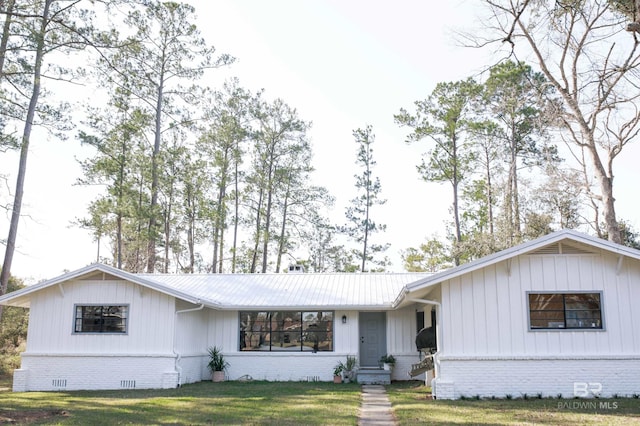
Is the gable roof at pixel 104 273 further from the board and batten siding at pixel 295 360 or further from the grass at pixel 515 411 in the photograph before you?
the grass at pixel 515 411

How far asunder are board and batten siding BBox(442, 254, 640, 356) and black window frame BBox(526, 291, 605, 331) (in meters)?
0.09

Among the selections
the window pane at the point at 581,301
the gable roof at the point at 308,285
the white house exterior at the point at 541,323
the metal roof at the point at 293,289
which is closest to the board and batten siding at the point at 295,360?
the metal roof at the point at 293,289

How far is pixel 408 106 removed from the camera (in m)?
27.4


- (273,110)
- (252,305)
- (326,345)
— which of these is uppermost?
(273,110)

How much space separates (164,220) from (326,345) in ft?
47.4

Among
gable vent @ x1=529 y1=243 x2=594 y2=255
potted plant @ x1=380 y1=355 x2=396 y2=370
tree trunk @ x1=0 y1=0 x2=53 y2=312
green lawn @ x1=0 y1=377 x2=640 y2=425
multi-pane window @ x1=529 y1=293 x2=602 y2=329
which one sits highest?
tree trunk @ x1=0 y1=0 x2=53 y2=312

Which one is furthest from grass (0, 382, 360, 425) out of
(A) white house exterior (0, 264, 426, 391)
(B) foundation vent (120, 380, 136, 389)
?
(A) white house exterior (0, 264, 426, 391)

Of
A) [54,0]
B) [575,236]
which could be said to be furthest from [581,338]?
[54,0]

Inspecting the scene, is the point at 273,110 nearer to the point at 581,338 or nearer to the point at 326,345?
the point at 326,345

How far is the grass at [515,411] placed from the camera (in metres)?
9.23

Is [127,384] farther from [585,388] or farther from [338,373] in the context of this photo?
[585,388]

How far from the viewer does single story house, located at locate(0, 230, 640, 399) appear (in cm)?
1232

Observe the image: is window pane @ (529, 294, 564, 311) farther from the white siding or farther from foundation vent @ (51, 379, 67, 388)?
foundation vent @ (51, 379, 67, 388)

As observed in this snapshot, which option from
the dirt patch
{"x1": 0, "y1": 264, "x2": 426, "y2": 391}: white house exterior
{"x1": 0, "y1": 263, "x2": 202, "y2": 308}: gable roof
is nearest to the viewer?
the dirt patch
